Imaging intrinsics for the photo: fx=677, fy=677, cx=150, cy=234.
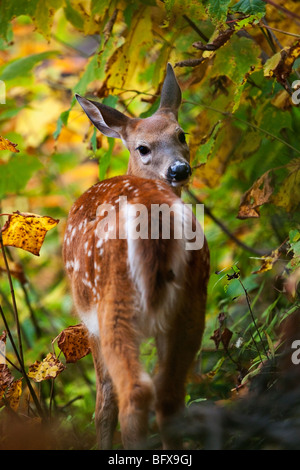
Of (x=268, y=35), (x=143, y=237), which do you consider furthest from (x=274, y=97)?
(x=143, y=237)

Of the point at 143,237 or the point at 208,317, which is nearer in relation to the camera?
the point at 143,237

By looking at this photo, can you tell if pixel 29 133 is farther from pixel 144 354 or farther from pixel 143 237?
pixel 143 237

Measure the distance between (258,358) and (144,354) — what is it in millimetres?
1192

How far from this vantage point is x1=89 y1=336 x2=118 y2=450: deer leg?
3.12 meters

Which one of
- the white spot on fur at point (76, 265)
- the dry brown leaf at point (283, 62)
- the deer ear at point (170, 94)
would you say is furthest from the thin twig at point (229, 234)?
the white spot on fur at point (76, 265)

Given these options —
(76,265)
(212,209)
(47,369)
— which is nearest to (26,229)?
(76,265)

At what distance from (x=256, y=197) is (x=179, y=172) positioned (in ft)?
1.49

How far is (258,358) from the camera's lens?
10.5 ft

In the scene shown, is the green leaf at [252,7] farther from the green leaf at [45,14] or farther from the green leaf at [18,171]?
the green leaf at [18,171]

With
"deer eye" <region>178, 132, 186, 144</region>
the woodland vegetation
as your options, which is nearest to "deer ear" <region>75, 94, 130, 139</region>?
the woodland vegetation

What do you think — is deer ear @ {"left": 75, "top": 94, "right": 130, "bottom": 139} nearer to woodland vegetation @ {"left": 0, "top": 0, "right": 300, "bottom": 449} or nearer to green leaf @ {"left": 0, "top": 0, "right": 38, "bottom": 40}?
woodland vegetation @ {"left": 0, "top": 0, "right": 300, "bottom": 449}

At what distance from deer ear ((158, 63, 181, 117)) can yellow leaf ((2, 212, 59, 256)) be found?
1.36m
